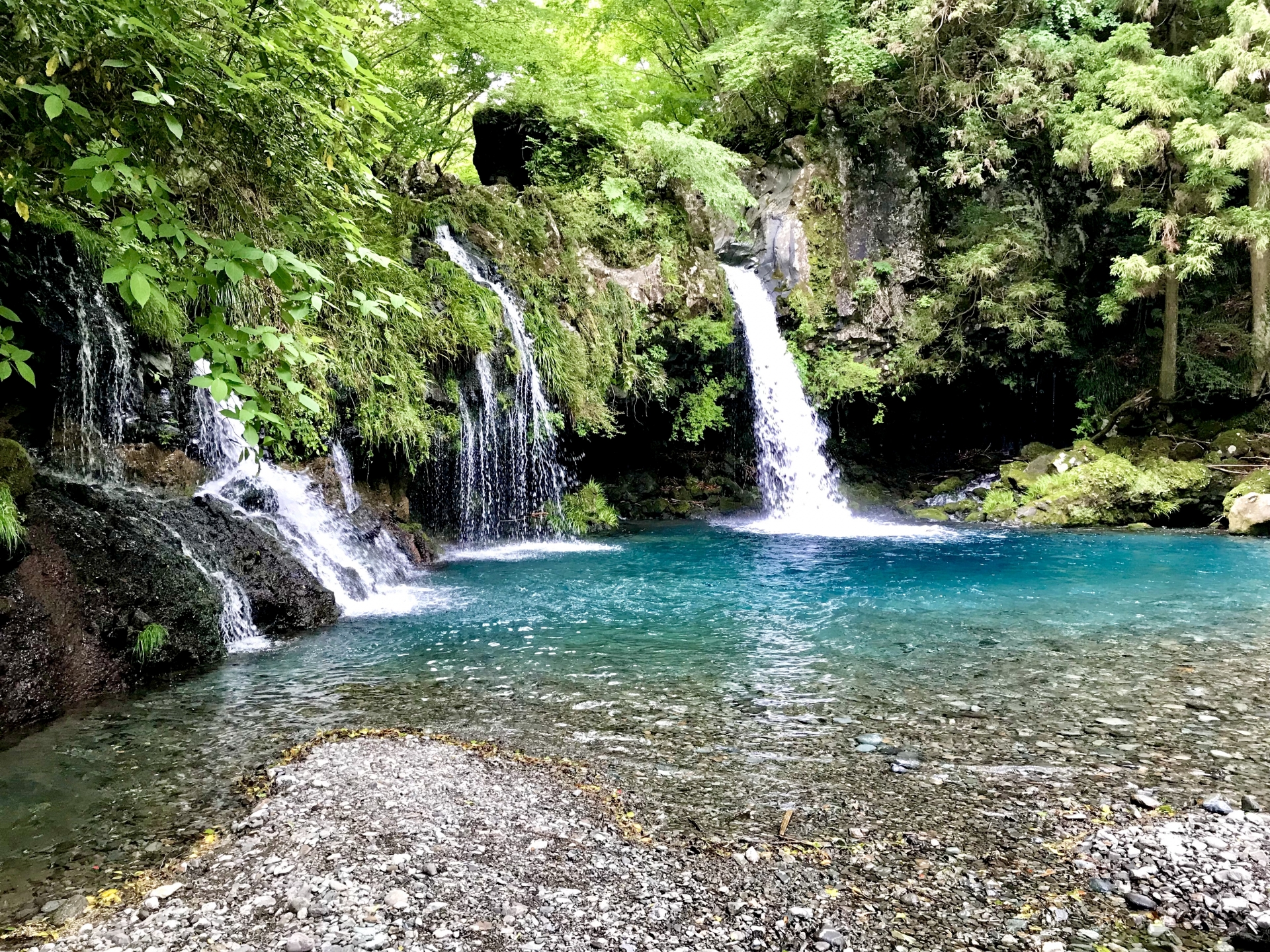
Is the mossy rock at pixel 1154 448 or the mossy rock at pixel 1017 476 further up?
the mossy rock at pixel 1154 448

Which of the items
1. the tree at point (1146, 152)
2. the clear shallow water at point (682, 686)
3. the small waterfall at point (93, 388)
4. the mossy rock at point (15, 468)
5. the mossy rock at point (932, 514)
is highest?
the tree at point (1146, 152)

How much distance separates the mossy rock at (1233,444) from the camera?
14.7 meters

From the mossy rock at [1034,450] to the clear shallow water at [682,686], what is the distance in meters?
7.61

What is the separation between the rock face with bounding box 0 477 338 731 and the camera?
5.02 metres

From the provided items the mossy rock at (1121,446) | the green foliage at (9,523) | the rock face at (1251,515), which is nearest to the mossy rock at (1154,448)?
the mossy rock at (1121,446)

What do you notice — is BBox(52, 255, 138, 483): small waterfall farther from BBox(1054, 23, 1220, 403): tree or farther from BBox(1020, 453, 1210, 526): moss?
BBox(1054, 23, 1220, 403): tree

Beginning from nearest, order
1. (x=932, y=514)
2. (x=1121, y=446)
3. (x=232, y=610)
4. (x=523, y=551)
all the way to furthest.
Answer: (x=232, y=610) < (x=523, y=551) < (x=1121, y=446) < (x=932, y=514)

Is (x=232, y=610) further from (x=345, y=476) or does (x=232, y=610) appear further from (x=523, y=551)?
(x=523, y=551)

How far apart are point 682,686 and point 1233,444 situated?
594 inches

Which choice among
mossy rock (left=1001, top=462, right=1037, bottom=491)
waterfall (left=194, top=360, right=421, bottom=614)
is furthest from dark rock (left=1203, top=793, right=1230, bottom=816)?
mossy rock (left=1001, top=462, right=1037, bottom=491)

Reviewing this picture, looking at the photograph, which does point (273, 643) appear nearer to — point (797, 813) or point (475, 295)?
point (797, 813)

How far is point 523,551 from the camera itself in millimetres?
12609

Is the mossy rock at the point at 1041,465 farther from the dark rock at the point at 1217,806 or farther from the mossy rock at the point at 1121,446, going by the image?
the dark rock at the point at 1217,806

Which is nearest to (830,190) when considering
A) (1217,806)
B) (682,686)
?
(682,686)
